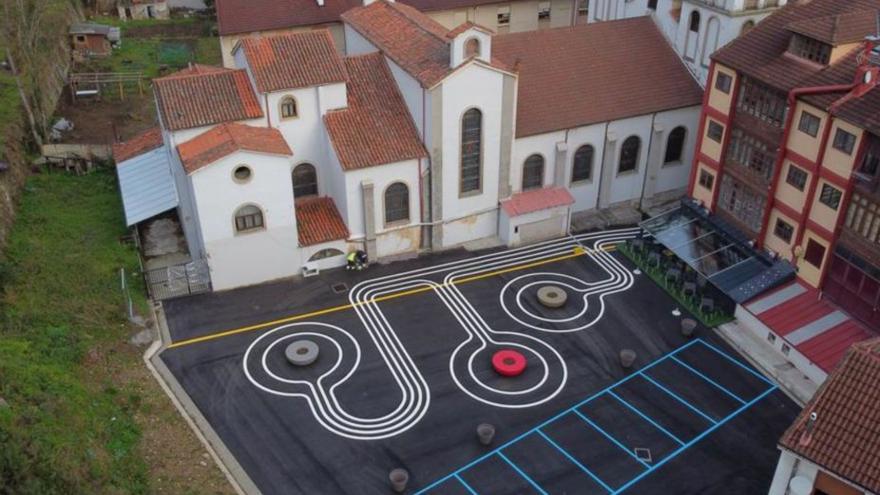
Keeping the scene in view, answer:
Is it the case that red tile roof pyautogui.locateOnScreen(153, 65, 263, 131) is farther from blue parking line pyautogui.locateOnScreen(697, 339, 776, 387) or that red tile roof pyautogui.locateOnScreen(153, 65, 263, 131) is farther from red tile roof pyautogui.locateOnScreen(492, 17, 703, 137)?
blue parking line pyautogui.locateOnScreen(697, 339, 776, 387)

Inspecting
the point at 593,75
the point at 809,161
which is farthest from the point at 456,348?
the point at 593,75

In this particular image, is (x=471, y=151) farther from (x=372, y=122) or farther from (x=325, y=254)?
(x=325, y=254)

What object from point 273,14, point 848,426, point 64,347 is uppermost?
point 273,14

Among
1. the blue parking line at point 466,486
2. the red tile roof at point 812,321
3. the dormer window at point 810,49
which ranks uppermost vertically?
the dormer window at point 810,49

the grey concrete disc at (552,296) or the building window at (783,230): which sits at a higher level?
the building window at (783,230)

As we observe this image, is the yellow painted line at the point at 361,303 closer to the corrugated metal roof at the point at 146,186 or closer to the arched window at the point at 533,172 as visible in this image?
the arched window at the point at 533,172

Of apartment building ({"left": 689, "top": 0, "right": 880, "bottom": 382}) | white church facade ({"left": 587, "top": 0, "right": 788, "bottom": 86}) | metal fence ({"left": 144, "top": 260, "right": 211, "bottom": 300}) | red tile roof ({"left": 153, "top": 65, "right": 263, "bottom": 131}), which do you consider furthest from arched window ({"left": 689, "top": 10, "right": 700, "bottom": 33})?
metal fence ({"left": 144, "top": 260, "right": 211, "bottom": 300})

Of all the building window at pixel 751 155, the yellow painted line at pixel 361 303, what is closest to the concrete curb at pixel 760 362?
the building window at pixel 751 155

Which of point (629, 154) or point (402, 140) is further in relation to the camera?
point (629, 154)
